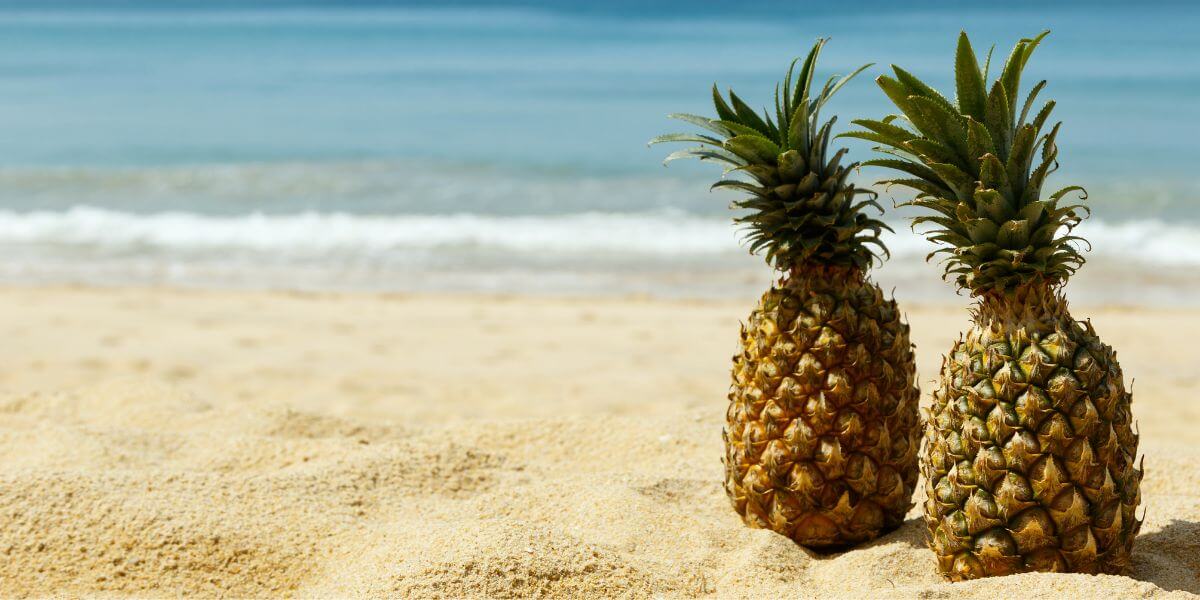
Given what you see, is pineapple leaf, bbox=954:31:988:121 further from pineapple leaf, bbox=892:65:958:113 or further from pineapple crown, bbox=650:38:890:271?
pineapple crown, bbox=650:38:890:271

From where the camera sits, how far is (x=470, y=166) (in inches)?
938

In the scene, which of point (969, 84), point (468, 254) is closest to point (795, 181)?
point (969, 84)

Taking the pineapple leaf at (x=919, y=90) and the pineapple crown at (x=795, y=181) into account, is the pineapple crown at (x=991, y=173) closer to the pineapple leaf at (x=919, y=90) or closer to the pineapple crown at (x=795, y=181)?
the pineapple leaf at (x=919, y=90)

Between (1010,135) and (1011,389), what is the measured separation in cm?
70

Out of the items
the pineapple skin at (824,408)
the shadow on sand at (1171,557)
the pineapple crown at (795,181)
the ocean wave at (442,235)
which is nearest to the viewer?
the shadow on sand at (1171,557)

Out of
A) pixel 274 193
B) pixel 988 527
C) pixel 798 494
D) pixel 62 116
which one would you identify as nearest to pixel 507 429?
pixel 798 494

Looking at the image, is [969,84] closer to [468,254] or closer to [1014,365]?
[1014,365]

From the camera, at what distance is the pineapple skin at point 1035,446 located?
117 inches

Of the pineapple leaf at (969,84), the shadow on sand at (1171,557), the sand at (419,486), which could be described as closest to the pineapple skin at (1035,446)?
the sand at (419,486)

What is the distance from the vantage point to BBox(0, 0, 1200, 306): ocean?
554 inches

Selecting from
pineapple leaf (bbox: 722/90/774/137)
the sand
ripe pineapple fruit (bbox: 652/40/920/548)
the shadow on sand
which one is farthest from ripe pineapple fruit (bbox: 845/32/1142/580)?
pineapple leaf (bbox: 722/90/774/137)

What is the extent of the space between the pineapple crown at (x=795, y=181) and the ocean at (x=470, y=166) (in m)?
8.89

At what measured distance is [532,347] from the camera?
30.0 ft

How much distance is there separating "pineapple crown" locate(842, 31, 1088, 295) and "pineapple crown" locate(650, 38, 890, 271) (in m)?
0.39
